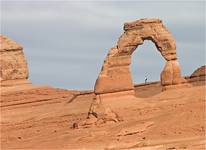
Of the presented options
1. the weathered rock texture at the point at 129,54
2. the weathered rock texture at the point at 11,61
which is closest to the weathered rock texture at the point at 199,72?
the weathered rock texture at the point at 129,54

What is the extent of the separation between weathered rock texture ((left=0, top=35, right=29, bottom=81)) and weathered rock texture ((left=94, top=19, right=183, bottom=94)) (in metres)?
18.3

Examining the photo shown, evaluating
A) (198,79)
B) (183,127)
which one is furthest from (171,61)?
(198,79)

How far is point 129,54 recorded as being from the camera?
177 ft

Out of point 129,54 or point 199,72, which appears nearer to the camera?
point 129,54

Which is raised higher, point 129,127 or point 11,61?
point 11,61

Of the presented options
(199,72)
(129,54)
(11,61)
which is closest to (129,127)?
(129,54)

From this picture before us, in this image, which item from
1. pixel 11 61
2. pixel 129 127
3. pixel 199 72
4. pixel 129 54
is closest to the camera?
pixel 129 127

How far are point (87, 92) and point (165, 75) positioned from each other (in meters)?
16.2

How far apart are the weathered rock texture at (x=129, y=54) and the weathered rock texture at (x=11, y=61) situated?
59.9ft

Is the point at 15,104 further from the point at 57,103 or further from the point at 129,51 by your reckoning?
the point at 129,51

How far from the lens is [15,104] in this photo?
67.0m

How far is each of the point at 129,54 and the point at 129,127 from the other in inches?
208

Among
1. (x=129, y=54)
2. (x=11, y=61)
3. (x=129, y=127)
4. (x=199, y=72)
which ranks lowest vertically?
(x=129, y=127)

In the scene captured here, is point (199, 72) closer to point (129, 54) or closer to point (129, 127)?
point (129, 54)
